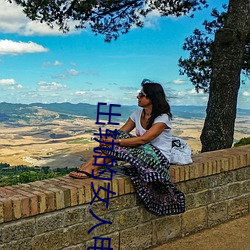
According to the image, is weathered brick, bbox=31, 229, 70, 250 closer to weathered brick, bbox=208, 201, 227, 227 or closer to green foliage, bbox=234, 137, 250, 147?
weathered brick, bbox=208, 201, 227, 227

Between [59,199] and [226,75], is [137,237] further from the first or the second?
[226,75]

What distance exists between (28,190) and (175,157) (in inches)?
58.6

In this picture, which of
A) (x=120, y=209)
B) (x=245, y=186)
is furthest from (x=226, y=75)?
(x=120, y=209)

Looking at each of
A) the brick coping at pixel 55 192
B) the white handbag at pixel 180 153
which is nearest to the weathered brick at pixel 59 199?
the brick coping at pixel 55 192

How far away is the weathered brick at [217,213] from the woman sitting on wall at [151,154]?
0.63 m

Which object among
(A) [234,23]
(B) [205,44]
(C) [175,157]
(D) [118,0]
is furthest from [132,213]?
(B) [205,44]

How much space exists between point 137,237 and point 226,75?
13.3 feet

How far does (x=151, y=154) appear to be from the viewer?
356 cm

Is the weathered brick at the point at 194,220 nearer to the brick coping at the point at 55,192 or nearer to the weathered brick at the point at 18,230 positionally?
the brick coping at the point at 55,192

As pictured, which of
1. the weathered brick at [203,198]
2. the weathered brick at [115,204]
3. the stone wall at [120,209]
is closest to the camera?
the stone wall at [120,209]

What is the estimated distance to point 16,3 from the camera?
836 centimetres

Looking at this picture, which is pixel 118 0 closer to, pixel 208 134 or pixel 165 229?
pixel 208 134

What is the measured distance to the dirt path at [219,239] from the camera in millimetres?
3848

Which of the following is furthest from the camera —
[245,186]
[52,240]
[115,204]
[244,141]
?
[244,141]
